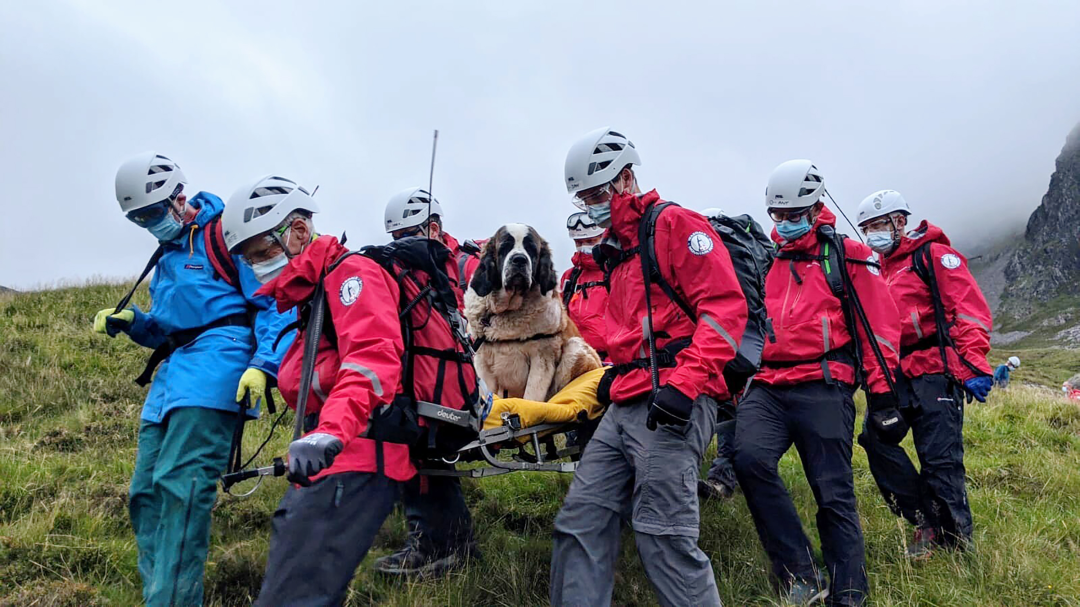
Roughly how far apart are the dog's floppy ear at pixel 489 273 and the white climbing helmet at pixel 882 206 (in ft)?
11.5

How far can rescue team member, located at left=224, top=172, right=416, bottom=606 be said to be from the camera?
124 inches

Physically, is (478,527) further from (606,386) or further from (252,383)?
(252,383)

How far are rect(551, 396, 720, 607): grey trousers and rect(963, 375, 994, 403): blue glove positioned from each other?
342cm

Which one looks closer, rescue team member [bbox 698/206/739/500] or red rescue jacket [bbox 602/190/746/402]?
red rescue jacket [bbox 602/190/746/402]

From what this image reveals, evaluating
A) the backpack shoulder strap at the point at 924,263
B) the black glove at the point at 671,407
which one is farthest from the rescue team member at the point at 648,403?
the backpack shoulder strap at the point at 924,263

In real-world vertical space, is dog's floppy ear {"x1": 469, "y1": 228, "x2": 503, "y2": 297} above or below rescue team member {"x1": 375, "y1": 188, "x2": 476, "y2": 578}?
above

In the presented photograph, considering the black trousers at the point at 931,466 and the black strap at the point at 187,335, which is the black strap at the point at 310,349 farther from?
the black trousers at the point at 931,466

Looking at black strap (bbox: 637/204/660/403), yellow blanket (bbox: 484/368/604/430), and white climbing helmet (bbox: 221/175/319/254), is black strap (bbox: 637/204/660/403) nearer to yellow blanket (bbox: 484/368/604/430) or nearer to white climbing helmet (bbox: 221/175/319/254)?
yellow blanket (bbox: 484/368/604/430)

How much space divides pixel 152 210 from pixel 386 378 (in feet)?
8.04

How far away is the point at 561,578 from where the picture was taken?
3836mm

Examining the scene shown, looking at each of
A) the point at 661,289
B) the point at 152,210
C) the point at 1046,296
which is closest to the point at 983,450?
the point at 661,289

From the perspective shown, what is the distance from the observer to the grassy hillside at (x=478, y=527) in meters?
4.69

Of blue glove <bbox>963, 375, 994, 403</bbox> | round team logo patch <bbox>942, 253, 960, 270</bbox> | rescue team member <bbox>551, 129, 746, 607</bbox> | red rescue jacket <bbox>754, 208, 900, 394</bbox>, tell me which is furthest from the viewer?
round team logo patch <bbox>942, 253, 960, 270</bbox>

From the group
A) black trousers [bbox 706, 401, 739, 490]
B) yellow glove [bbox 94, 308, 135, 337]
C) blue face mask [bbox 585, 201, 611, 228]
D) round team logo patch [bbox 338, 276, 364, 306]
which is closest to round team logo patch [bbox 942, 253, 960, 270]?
black trousers [bbox 706, 401, 739, 490]
